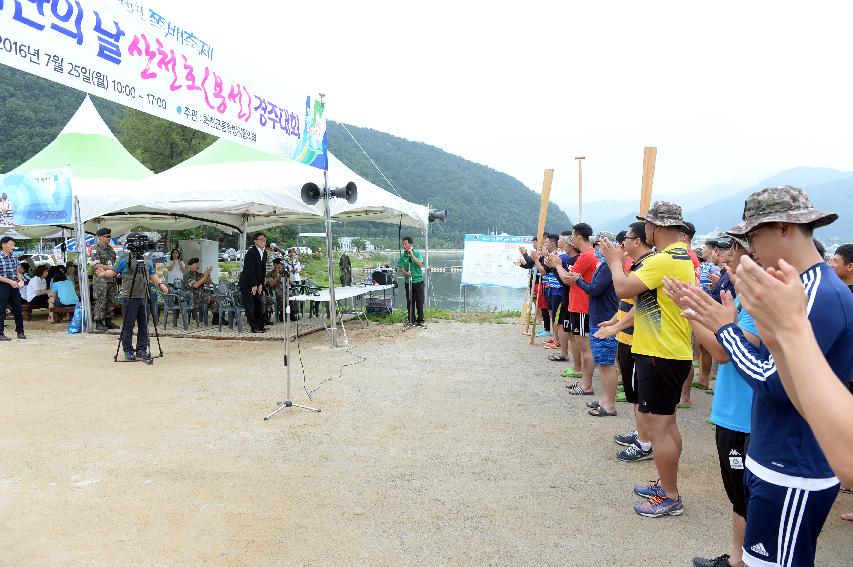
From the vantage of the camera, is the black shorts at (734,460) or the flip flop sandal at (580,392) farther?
the flip flop sandal at (580,392)

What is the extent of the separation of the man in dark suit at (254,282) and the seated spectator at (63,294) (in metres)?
4.26

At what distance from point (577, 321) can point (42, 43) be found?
5.37m

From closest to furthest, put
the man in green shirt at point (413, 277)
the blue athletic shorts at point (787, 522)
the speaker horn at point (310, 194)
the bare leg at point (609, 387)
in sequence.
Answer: the blue athletic shorts at point (787, 522) → the bare leg at point (609, 387) → the speaker horn at point (310, 194) → the man in green shirt at point (413, 277)

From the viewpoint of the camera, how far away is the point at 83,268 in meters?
9.74

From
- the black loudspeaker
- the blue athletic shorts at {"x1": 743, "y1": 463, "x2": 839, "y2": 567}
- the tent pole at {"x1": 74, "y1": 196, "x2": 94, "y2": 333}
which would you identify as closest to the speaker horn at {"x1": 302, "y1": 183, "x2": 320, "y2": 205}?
the tent pole at {"x1": 74, "y1": 196, "x2": 94, "y2": 333}

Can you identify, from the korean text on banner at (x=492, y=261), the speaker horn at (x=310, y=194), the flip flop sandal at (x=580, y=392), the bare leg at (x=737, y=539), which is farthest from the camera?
the korean text on banner at (x=492, y=261)

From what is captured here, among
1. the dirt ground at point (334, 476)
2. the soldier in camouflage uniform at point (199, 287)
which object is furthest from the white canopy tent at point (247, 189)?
the dirt ground at point (334, 476)

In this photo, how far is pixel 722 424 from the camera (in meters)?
2.34

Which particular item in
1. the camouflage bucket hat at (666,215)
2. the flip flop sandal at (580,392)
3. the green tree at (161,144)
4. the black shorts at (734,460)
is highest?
the green tree at (161,144)

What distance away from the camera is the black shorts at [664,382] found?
3.16 meters

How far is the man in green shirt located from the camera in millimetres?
10672

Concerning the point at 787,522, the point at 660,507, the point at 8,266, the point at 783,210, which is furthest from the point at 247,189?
the point at 787,522

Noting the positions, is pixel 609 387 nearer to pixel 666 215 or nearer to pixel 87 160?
pixel 666 215

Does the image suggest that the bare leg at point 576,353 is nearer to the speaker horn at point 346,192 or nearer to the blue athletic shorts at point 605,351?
the blue athletic shorts at point 605,351
